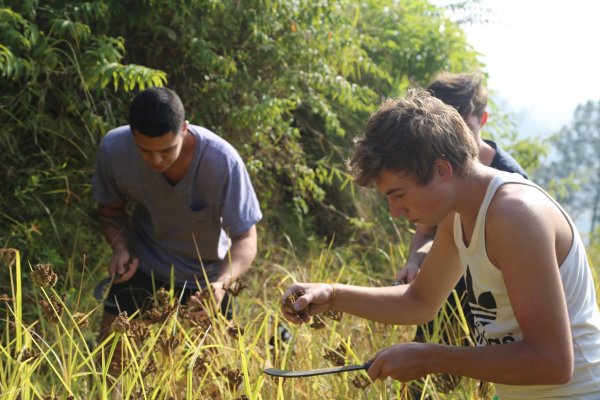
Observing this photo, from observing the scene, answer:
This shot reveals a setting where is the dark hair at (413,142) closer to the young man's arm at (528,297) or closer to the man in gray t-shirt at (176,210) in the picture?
the young man's arm at (528,297)

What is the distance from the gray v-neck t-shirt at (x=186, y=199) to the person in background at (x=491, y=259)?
5.50 feet

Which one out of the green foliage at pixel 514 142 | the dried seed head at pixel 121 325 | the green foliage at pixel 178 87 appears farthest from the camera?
the green foliage at pixel 514 142

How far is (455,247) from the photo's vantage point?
8.39ft

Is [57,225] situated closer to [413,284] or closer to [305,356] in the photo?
[305,356]

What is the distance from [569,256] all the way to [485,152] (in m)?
1.53

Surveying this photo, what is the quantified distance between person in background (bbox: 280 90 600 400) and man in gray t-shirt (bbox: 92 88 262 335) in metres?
1.66

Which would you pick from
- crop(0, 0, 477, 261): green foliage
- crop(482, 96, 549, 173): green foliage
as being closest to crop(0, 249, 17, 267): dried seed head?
crop(0, 0, 477, 261): green foliage

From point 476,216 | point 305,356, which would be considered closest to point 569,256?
point 476,216

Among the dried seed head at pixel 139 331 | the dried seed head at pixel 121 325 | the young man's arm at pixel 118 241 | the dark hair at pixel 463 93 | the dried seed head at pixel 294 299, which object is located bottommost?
the young man's arm at pixel 118 241

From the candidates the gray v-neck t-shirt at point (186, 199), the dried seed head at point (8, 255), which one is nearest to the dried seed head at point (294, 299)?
the dried seed head at point (8, 255)

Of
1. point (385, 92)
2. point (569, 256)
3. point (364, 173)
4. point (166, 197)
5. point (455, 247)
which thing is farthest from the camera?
point (385, 92)

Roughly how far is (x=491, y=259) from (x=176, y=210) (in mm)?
2284

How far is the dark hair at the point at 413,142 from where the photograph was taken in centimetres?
220

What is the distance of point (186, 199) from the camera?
413 cm
